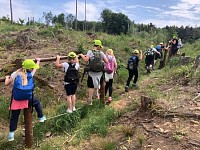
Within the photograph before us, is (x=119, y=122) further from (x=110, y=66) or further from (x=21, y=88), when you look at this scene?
(x=110, y=66)

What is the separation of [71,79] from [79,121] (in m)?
0.92

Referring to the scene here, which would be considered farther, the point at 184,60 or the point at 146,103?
the point at 184,60

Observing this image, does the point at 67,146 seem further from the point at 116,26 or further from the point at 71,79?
the point at 116,26

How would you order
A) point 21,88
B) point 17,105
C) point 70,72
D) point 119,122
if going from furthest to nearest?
point 70,72
point 119,122
point 17,105
point 21,88

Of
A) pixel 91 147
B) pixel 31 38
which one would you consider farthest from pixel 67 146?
pixel 31 38

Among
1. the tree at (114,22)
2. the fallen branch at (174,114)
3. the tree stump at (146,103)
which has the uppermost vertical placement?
the tree at (114,22)

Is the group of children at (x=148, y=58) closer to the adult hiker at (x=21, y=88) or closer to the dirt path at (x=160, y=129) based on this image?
the dirt path at (x=160, y=129)

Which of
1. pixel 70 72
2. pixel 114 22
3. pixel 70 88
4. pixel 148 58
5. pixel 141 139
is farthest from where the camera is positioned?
pixel 114 22

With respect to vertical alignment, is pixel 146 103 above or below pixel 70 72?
below

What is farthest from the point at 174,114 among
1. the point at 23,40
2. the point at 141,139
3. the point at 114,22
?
the point at 114,22

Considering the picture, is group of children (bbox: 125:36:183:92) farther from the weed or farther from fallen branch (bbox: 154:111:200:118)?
the weed

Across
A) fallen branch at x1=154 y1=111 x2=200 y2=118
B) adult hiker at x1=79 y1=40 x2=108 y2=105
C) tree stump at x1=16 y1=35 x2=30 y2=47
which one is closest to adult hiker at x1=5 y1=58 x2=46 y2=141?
adult hiker at x1=79 y1=40 x2=108 y2=105

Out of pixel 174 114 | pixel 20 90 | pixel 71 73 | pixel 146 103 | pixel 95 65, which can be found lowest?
pixel 174 114

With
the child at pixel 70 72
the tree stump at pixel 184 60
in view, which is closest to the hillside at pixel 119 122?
the child at pixel 70 72
